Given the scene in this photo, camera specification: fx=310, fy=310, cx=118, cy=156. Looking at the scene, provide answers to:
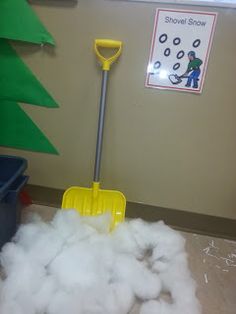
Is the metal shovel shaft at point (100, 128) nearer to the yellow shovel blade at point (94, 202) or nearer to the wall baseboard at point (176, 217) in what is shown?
the yellow shovel blade at point (94, 202)

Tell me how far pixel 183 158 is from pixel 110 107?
39cm

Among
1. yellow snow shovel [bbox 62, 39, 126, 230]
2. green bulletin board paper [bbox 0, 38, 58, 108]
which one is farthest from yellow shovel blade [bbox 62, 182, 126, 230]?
green bulletin board paper [bbox 0, 38, 58, 108]

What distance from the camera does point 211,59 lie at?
1211 millimetres

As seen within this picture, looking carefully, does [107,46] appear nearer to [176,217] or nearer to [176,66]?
[176,66]

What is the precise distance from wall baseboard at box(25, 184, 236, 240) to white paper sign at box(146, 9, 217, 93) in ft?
1.86

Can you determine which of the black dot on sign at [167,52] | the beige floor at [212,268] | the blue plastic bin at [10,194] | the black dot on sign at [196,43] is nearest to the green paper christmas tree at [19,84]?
the blue plastic bin at [10,194]

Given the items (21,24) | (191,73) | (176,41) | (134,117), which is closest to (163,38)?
(176,41)

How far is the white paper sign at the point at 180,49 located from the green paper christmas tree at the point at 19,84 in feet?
1.42

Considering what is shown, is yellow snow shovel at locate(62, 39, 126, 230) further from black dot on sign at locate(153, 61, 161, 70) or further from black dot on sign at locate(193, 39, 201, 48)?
black dot on sign at locate(193, 39, 201, 48)

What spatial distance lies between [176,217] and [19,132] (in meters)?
0.83

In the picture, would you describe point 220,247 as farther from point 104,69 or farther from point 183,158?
point 104,69

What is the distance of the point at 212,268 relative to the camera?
1.24 metres

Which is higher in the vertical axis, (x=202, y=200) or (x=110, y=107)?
(x=110, y=107)

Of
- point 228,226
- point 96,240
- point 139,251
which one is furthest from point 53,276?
point 228,226
